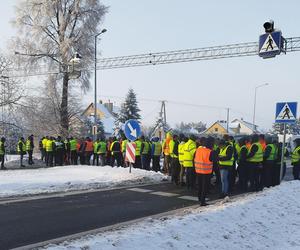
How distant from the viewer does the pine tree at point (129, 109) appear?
63.5 m

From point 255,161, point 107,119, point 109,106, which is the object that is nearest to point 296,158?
point 255,161

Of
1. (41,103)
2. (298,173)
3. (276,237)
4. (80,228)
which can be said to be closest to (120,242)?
(80,228)

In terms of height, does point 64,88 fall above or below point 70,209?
above

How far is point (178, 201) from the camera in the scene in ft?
39.1

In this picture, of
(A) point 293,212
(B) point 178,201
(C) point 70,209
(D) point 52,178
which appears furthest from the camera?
(D) point 52,178

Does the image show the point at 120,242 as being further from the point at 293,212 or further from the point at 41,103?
the point at 41,103

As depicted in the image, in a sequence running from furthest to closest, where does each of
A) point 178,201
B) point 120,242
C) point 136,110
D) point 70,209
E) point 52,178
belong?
point 136,110
point 52,178
point 178,201
point 70,209
point 120,242

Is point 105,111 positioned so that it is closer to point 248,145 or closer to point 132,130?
point 132,130

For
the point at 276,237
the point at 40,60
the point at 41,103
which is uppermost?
the point at 40,60

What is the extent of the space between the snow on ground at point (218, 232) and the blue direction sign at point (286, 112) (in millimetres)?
3927

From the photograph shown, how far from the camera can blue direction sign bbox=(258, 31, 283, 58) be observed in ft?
43.0

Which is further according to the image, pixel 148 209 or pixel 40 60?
pixel 40 60

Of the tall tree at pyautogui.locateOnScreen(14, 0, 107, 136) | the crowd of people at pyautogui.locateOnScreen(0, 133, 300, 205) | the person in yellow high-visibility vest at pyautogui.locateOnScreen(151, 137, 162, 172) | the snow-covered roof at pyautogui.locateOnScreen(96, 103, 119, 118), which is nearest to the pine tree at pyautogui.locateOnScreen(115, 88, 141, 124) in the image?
the snow-covered roof at pyautogui.locateOnScreen(96, 103, 119, 118)

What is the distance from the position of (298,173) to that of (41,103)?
20230 mm
